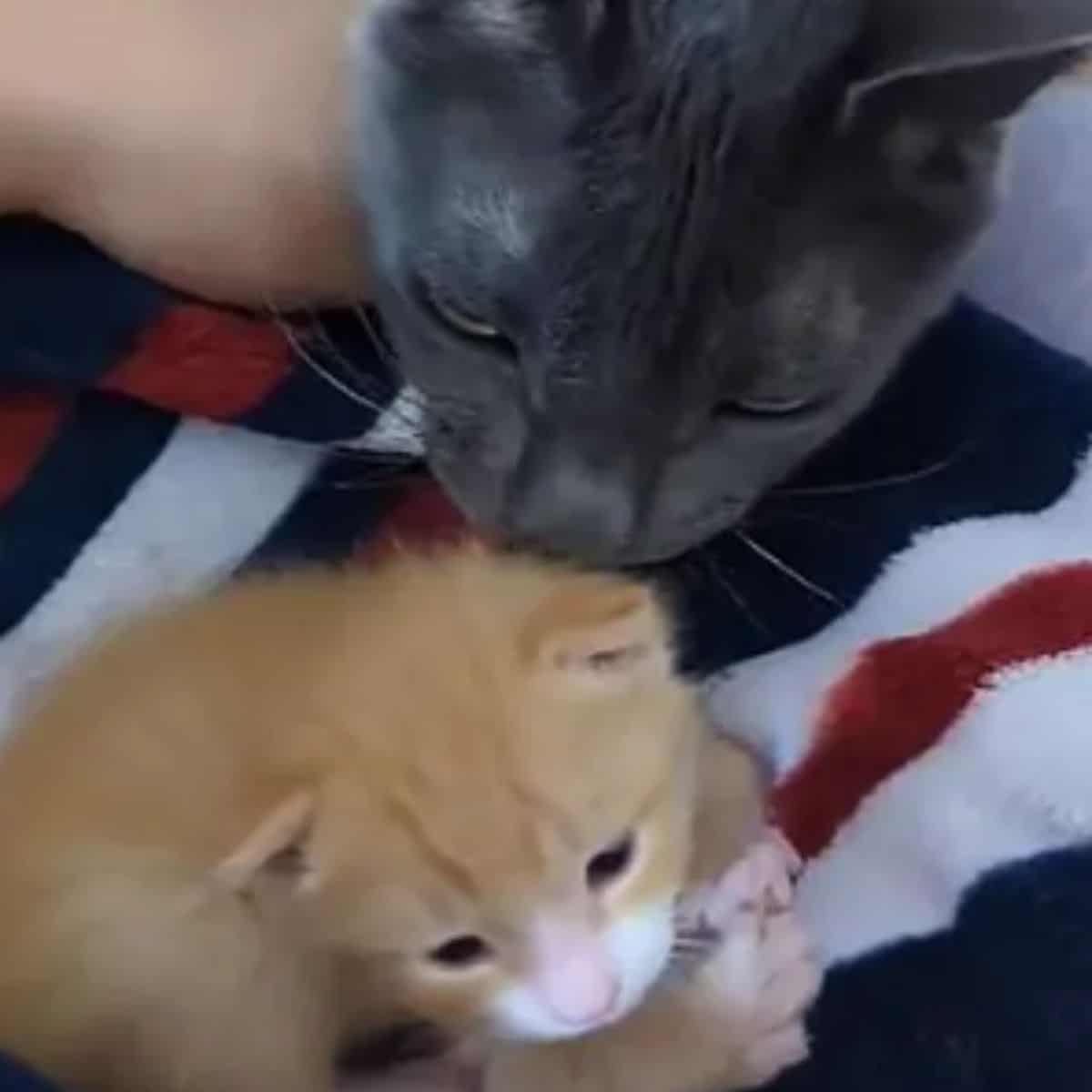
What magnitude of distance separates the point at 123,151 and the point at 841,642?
16.1 inches

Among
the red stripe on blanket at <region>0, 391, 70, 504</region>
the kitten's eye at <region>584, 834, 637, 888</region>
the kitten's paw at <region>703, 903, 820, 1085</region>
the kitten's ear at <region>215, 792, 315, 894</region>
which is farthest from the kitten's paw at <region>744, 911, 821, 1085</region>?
the red stripe on blanket at <region>0, 391, 70, 504</region>

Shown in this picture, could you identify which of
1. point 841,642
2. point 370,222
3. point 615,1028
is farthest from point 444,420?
point 615,1028

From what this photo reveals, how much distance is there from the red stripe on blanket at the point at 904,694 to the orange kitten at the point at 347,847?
0.60 feet

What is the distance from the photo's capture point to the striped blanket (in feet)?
4.61

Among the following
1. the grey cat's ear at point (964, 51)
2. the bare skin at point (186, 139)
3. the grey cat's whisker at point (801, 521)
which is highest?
the grey cat's ear at point (964, 51)

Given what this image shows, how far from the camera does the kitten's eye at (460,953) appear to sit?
1.21m

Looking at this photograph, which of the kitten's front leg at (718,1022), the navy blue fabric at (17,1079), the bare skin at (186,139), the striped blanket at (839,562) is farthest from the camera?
the bare skin at (186,139)

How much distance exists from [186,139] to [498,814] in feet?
1.47

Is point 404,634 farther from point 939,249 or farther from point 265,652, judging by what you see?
point 939,249

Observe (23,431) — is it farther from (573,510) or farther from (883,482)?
(883,482)

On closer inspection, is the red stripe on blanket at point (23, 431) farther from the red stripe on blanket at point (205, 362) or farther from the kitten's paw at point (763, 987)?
the kitten's paw at point (763, 987)

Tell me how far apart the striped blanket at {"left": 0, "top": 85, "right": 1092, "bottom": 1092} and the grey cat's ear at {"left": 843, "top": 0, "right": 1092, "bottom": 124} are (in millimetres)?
217

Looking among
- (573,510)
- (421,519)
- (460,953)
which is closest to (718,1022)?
(460,953)

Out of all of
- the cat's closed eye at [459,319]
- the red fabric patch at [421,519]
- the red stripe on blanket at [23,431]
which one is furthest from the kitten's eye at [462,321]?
the red stripe on blanket at [23,431]
